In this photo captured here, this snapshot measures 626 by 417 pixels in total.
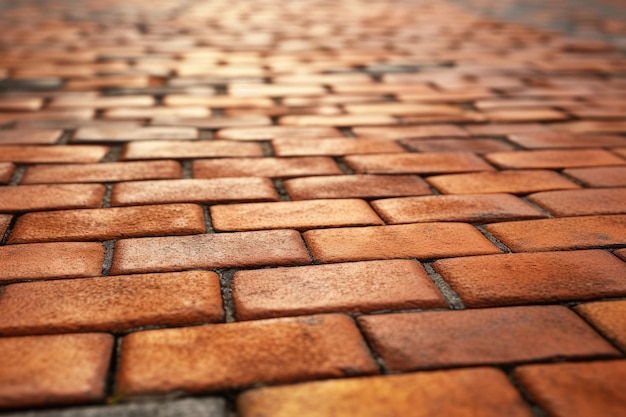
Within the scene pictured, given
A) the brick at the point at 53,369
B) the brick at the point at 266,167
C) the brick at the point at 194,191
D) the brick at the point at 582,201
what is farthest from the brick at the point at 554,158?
the brick at the point at 53,369

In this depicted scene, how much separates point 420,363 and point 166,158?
1062mm

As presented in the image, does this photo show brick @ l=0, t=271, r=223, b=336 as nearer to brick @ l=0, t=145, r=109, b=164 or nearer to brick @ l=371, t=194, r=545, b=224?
brick @ l=371, t=194, r=545, b=224

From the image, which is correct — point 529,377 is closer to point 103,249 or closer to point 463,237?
point 463,237

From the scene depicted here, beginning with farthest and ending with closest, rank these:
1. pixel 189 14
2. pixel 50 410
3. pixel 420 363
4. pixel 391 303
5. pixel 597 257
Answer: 1. pixel 189 14
2. pixel 597 257
3. pixel 391 303
4. pixel 420 363
5. pixel 50 410

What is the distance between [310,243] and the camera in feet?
4.22

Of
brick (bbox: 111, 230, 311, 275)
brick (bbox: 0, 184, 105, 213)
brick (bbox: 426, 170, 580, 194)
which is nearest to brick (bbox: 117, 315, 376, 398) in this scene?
brick (bbox: 111, 230, 311, 275)

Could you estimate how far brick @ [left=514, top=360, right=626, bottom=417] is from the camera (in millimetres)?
848

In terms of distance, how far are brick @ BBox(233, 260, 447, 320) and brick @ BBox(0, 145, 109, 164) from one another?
81cm

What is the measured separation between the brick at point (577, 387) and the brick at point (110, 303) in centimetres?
49

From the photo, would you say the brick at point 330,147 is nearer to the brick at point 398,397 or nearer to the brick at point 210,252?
the brick at point 210,252

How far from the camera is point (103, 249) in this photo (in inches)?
49.5

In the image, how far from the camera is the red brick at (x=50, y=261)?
45.4 inches

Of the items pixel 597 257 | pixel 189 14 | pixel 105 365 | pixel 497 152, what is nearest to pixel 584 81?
pixel 497 152

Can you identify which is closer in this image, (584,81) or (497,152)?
(497,152)
